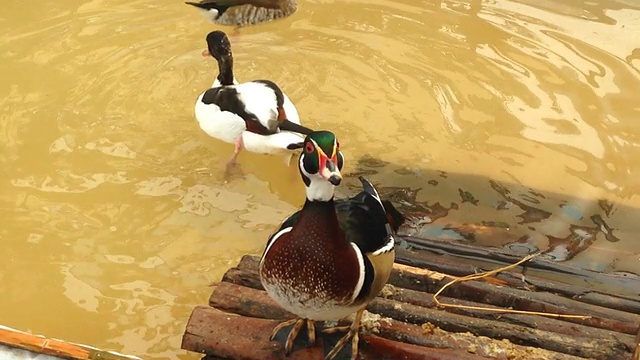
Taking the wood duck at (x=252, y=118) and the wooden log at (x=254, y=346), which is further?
the wood duck at (x=252, y=118)

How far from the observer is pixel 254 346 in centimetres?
291

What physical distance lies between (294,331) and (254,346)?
17 centimetres

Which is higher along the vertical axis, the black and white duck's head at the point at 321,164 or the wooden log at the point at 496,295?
the black and white duck's head at the point at 321,164

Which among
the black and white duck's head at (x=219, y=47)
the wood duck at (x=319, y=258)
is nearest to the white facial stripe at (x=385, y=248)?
the wood duck at (x=319, y=258)

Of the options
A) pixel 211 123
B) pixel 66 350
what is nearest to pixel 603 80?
pixel 211 123

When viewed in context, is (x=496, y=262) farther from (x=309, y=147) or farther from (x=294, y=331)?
(x=309, y=147)

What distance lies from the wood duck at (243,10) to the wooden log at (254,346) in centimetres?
424

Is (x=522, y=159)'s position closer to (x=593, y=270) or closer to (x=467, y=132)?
(x=467, y=132)

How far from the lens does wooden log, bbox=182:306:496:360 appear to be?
2.86 meters

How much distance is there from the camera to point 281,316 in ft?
10.3

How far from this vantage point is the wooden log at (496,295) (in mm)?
3244

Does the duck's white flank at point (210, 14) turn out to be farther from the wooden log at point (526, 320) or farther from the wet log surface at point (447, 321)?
the wooden log at point (526, 320)

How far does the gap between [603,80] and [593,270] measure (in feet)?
8.24

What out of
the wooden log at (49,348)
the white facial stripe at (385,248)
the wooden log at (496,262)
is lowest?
the wooden log at (496,262)
